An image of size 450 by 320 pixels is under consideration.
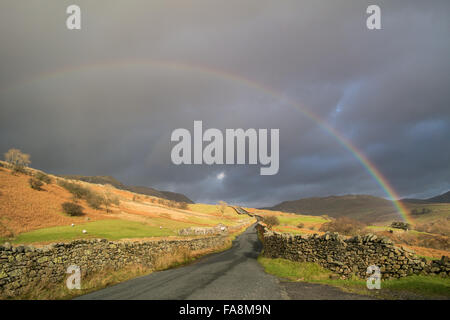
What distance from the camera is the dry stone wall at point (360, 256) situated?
13.4 metres

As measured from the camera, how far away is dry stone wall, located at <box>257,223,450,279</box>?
13.4m

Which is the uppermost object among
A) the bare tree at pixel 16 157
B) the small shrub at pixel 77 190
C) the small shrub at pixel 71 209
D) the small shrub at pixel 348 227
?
the bare tree at pixel 16 157

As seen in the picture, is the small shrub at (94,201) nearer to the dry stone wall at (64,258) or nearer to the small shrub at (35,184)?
→ the small shrub at (35,184)

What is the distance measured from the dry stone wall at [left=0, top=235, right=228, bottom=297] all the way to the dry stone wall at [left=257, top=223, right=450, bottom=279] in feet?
49.9

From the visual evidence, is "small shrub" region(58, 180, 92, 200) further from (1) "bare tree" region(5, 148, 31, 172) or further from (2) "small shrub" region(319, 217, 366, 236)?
(2) "small shrub" region(319, 217, 366, 236)

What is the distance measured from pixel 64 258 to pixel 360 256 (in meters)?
21.7

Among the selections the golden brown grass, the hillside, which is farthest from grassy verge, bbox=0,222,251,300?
the golden brown grass

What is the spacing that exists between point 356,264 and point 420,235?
2410 cm

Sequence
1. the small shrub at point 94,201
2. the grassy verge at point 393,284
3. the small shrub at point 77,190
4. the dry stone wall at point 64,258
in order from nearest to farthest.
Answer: the grassy verge at point 393,284 → the dry stone wall at point 64,258 → the small shrub at point 94,201 → the small shrub at point 77,190

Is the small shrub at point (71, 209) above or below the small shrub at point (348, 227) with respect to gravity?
above

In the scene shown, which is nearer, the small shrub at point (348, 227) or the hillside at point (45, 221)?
the hillside at point (45, 221)

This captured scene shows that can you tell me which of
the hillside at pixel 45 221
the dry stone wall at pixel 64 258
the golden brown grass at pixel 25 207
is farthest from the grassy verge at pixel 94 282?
the golden brown grass at pixel 25 207

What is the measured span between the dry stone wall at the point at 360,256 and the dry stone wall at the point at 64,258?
1521cm
